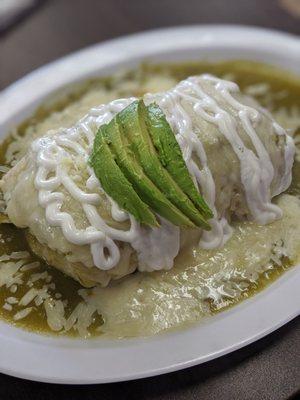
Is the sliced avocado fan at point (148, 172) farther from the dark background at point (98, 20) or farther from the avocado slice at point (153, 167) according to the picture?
the dark background at point (98, 20)

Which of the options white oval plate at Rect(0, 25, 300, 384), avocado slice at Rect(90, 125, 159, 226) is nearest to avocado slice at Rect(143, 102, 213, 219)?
avocado slice at Rect(90, 125, 159, 226)

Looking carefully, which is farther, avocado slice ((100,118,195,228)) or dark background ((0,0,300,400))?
dark background ((0,0,300,400))

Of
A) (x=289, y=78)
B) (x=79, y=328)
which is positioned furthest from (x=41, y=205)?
(x=289, y=78)

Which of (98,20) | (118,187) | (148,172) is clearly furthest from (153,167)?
(98,20)

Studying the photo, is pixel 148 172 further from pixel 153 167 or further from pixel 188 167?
pixel 188 167

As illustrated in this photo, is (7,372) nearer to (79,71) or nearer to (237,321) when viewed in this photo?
(237,321)

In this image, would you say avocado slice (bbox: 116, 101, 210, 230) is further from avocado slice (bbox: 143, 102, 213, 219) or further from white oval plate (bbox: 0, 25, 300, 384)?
white oval plate (bbox: 0, 25, 300, 384)
